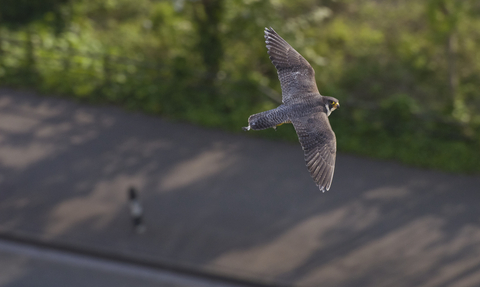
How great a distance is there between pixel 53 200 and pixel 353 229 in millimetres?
8754

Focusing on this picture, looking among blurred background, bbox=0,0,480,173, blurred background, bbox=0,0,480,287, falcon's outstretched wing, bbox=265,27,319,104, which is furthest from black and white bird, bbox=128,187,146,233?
falcon's outstretched wing, bbox=265,27,319,104

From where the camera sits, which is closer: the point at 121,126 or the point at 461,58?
the point at 121,126

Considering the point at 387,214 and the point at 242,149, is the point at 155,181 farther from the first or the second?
the point at 387,214

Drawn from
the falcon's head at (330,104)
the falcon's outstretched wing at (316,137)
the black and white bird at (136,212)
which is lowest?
the falcon's outstretched wing at (316,137)

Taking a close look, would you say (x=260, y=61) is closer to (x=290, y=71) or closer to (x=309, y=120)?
(x=290, y=71)

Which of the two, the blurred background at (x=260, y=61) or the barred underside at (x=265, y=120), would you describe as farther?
the blurred background at (x=260, y=61)

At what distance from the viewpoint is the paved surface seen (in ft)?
43.9

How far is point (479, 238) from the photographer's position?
14.0 metres

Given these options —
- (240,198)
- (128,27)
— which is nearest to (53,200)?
(240,198)

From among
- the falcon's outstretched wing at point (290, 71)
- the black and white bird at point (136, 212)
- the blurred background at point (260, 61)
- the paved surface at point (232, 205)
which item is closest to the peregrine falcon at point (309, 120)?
the falcon's outstretched wing at point (290, 71)

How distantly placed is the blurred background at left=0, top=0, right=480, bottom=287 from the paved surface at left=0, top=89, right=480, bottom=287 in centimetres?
5

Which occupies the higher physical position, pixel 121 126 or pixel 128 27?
pixel 128 27

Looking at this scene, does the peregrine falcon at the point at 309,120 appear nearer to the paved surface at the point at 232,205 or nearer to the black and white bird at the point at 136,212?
the paved surface at the point at 232,205

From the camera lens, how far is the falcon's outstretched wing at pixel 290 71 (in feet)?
25.2
